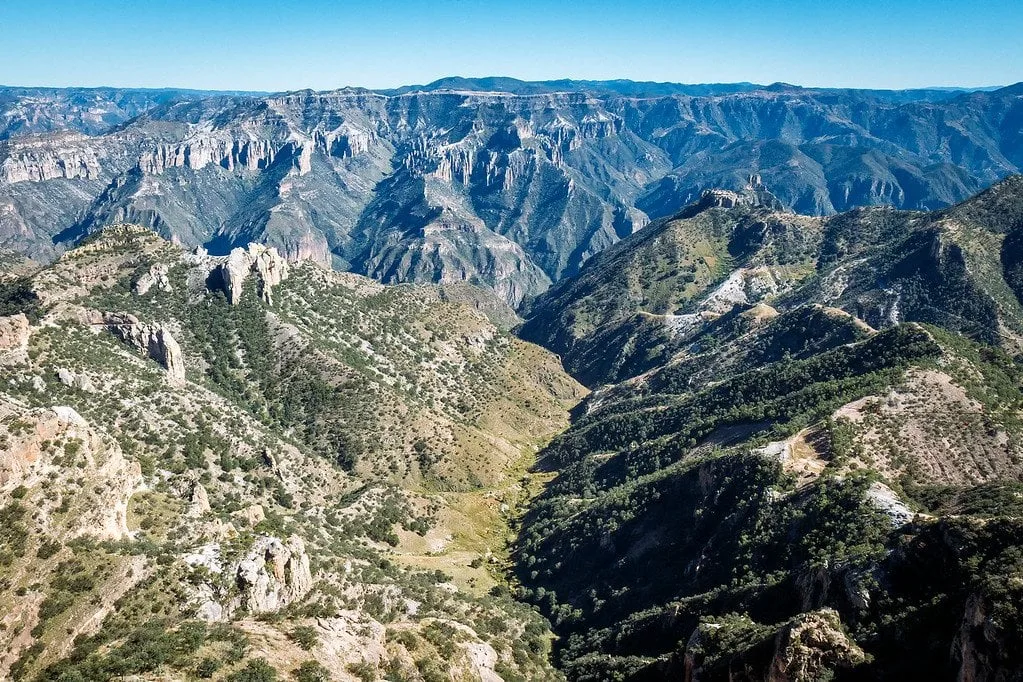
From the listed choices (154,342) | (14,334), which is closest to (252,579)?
(14,334)

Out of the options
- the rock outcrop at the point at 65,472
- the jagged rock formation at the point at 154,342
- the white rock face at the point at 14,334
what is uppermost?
the jagged rock formation at the point at 154,342

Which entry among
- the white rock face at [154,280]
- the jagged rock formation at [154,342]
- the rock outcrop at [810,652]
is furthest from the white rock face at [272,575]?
the white rock face at [154,280]

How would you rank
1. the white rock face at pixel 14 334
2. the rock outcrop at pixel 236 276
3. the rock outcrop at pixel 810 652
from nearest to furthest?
the rock outcrop at pixel 810 652, the white rock face at pixel 14 334, the rock outcrop at pixel 236 276

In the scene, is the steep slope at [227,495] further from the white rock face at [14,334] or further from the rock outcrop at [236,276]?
the rock outcrop at [236,276]

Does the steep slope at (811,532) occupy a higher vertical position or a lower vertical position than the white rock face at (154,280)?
lower

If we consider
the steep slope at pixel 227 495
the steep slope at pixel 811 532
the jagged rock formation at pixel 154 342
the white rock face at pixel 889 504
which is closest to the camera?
the steep slope at pixel 811 532

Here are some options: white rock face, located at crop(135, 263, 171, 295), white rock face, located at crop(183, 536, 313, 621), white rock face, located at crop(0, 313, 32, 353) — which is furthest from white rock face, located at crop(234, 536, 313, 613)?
white rock face, located at crop(135, 263, 171, 295)

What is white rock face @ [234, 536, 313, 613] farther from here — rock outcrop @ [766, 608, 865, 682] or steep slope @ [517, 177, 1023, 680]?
rock outcrop @ [766, 608, 865, 682]

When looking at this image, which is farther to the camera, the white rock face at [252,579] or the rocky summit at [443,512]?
the white rock face at [252,579]

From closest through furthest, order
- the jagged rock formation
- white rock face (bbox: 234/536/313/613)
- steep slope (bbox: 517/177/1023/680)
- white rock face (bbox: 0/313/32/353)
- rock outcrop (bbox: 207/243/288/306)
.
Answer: steep slope (bbox: 517/177/1023/680) < white rock face (bbox: 234/536/313/613) < white rock face (bbox: 0/313/32/353) < the jagged rock formation < rock outcrop (bbox: 207/243/288/306)
